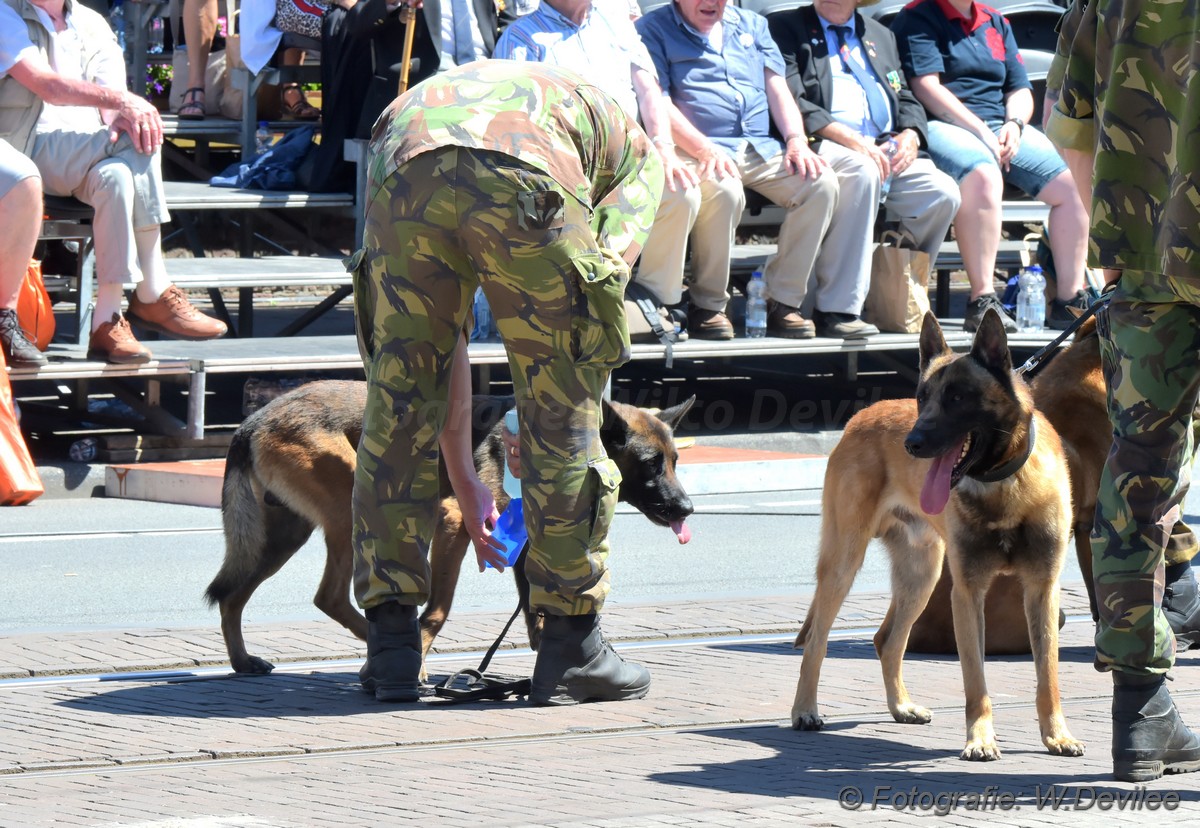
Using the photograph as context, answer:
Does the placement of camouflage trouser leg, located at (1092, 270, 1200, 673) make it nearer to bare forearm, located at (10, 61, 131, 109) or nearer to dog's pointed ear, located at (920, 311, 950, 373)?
dog's pointed ear, located at (920, 311, 950, 373)

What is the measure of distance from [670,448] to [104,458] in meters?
4.77

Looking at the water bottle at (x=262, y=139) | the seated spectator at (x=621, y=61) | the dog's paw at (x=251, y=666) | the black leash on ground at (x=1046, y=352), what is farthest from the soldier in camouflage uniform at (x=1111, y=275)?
the water bottle at (x=262, y=139)

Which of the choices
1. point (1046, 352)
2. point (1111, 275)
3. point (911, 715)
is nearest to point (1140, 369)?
point (1111, 275)

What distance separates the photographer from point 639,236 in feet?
17.5

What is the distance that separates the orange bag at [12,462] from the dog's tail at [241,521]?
3.23m

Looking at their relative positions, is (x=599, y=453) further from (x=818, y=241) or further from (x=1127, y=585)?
(x=818, y=241)

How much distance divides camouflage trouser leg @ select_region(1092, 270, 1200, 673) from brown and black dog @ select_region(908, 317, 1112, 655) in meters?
1.77

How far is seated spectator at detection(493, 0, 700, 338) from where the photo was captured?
960cm

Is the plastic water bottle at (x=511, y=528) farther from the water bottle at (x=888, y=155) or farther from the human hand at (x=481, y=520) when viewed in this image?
the water bottle at (x=888, y=155)

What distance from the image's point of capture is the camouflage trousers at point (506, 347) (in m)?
4.95

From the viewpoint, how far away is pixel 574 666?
210 inches

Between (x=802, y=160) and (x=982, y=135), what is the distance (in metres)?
1.55

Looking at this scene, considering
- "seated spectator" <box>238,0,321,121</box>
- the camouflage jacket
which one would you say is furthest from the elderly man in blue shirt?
the camouflage jacket

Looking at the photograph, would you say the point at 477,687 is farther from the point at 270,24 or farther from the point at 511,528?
the point at 270,24
